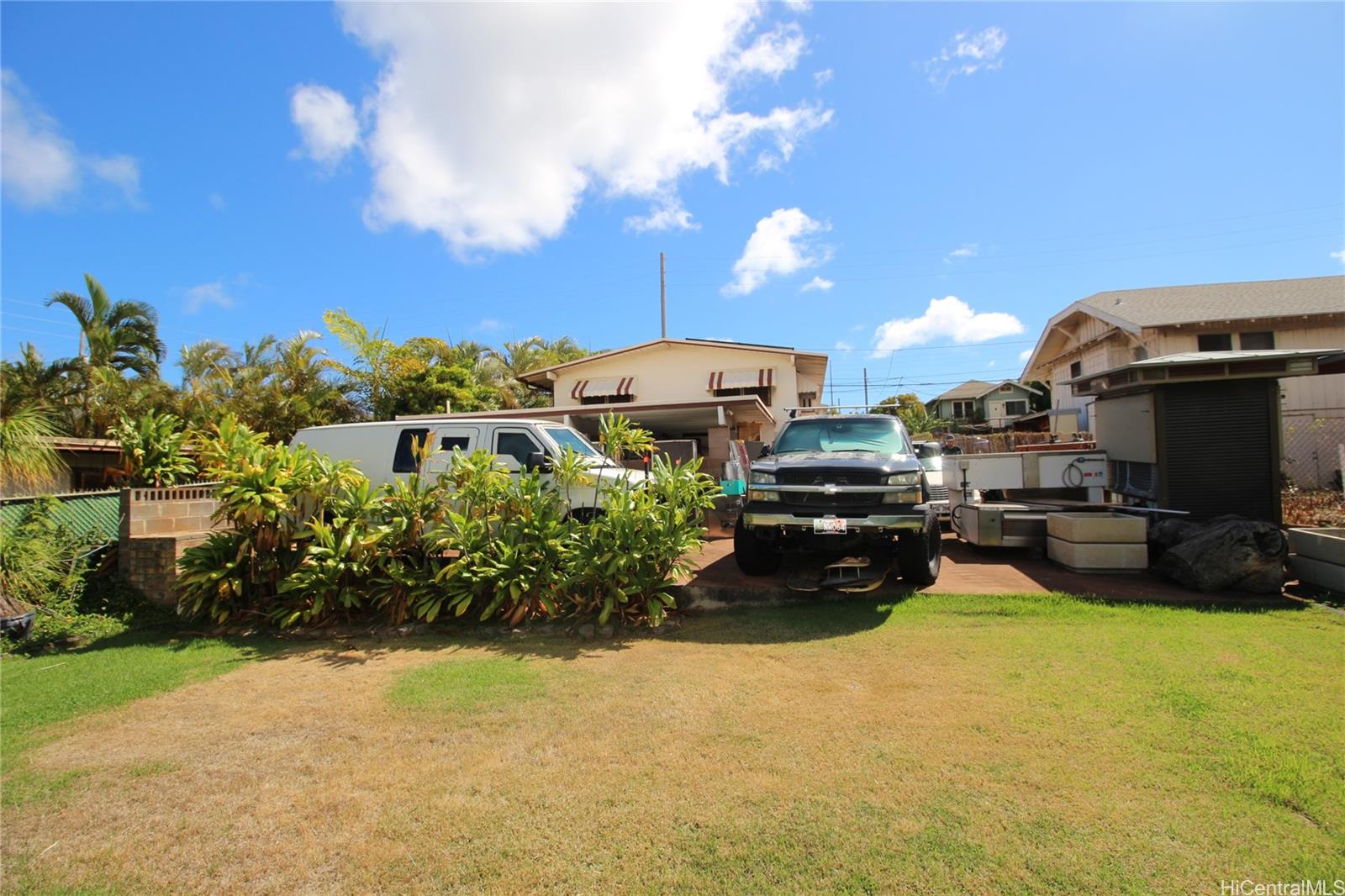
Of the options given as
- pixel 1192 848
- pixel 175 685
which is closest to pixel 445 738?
pixel 175 685

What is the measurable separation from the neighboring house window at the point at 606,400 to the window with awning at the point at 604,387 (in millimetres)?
154

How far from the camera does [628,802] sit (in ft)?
9.14

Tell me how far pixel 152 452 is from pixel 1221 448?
13.9m

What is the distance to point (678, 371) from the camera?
2102 cm

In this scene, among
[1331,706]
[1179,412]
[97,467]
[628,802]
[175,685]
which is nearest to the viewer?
[628,802]

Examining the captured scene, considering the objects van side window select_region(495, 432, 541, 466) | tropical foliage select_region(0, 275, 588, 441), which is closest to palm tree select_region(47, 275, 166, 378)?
tropical foliage select_region(0, 275, 588, 441)

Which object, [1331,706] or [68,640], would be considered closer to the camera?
[1331,706]

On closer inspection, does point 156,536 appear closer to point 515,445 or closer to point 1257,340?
point 515,445

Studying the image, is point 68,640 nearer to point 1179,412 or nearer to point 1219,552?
point 1219,552

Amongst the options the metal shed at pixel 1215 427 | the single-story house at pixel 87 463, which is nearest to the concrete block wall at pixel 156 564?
the single-story house at pixel 87 463

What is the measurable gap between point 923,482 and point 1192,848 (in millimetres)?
4036

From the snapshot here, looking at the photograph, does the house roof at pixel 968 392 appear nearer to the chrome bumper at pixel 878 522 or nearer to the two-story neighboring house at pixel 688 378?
the two-story neighboring house at pixel 688 378

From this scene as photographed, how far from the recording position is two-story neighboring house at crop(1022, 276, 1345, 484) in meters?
13.4
